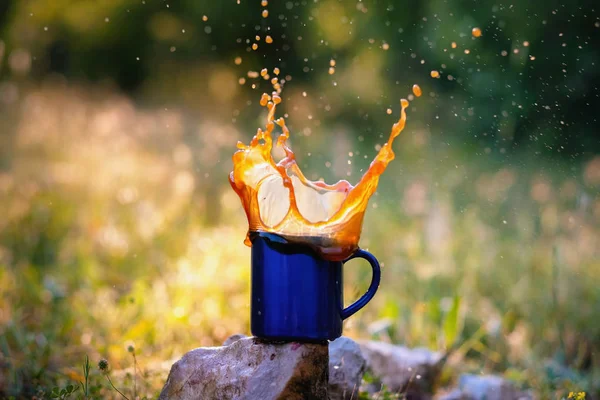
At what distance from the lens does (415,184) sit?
5504 mm

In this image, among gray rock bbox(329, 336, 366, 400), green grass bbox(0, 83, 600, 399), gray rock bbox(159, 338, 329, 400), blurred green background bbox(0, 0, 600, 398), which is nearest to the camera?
gray rock bbox(159, 338, 329, 400)

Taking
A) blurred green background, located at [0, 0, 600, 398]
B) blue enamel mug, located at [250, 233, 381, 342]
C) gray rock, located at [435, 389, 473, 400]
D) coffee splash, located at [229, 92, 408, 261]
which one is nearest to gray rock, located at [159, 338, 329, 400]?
blue enamel mug, located at [250, 233, 381, 342]

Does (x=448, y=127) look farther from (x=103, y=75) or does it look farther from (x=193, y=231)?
(x=103, y=75)

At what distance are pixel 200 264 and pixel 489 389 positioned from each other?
170 centimetres

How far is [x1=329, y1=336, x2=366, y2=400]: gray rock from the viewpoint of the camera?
7.63ft

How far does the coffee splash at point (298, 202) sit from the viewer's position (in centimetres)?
190

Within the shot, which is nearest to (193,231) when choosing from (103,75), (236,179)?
(236,179)

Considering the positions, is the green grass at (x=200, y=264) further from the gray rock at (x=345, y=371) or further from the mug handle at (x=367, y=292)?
the mug handle at (x=367, y=292)

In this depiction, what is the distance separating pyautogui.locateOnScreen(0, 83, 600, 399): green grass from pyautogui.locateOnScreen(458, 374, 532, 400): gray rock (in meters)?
0.10

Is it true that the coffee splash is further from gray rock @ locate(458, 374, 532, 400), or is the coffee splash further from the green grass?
gray rock @ locate(458, 374, 532, 400)

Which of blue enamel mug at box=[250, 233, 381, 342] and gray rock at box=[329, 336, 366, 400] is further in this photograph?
gray rock at box=[329, 336, 366, 400]

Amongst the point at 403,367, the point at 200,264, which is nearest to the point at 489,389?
the point at 403,367

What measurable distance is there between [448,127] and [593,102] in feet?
4.99

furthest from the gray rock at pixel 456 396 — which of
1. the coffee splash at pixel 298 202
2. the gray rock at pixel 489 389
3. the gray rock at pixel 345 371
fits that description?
the coffee splash at pixel 298 202
